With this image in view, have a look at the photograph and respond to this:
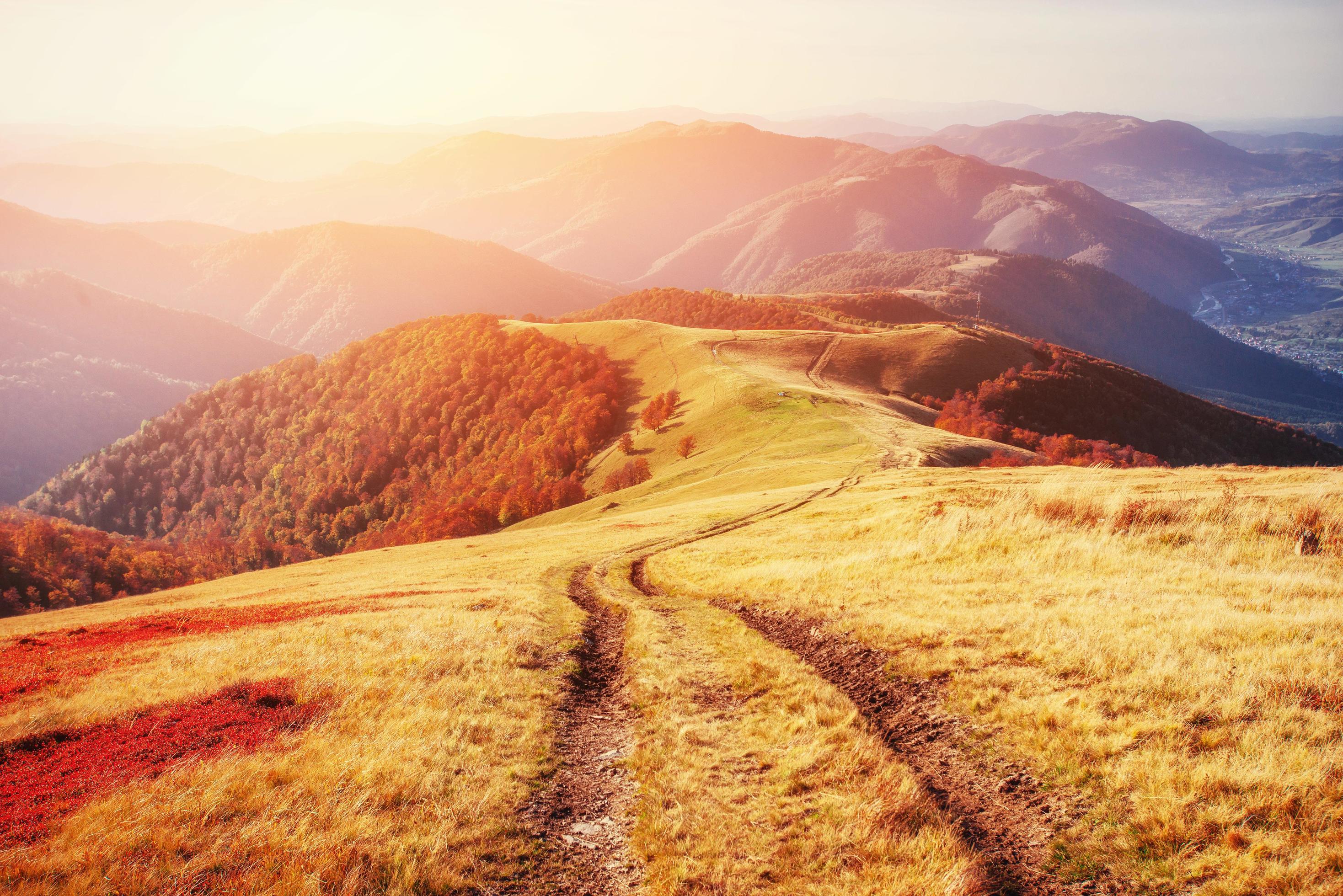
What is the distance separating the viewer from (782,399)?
81.1m

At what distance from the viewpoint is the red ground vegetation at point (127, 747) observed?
10.2m

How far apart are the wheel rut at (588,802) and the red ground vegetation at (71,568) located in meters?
111

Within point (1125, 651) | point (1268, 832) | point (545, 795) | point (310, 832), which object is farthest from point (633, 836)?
point (1125, 651)

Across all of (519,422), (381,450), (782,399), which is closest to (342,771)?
(782,399)

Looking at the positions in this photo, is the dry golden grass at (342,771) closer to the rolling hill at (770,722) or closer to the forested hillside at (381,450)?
the rolling hill at (770,722)

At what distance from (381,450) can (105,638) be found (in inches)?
5211

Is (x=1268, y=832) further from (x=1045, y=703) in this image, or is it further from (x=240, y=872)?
(x=240, y=872)

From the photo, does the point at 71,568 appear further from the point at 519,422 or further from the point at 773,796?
the point at 773,796

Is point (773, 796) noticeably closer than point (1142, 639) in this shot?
Yes

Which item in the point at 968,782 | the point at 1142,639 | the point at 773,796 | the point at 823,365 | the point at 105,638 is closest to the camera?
the point at 968,782

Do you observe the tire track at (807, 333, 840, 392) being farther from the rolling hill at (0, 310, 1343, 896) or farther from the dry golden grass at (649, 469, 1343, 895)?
the rolling hill at (0, 310, 1343, 896)

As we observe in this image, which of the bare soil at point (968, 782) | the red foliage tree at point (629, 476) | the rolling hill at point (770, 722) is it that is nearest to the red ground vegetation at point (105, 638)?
the rolling hill at point (770, 722)

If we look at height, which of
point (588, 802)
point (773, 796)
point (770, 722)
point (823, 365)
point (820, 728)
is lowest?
point (588, 802)

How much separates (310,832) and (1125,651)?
1443cm
